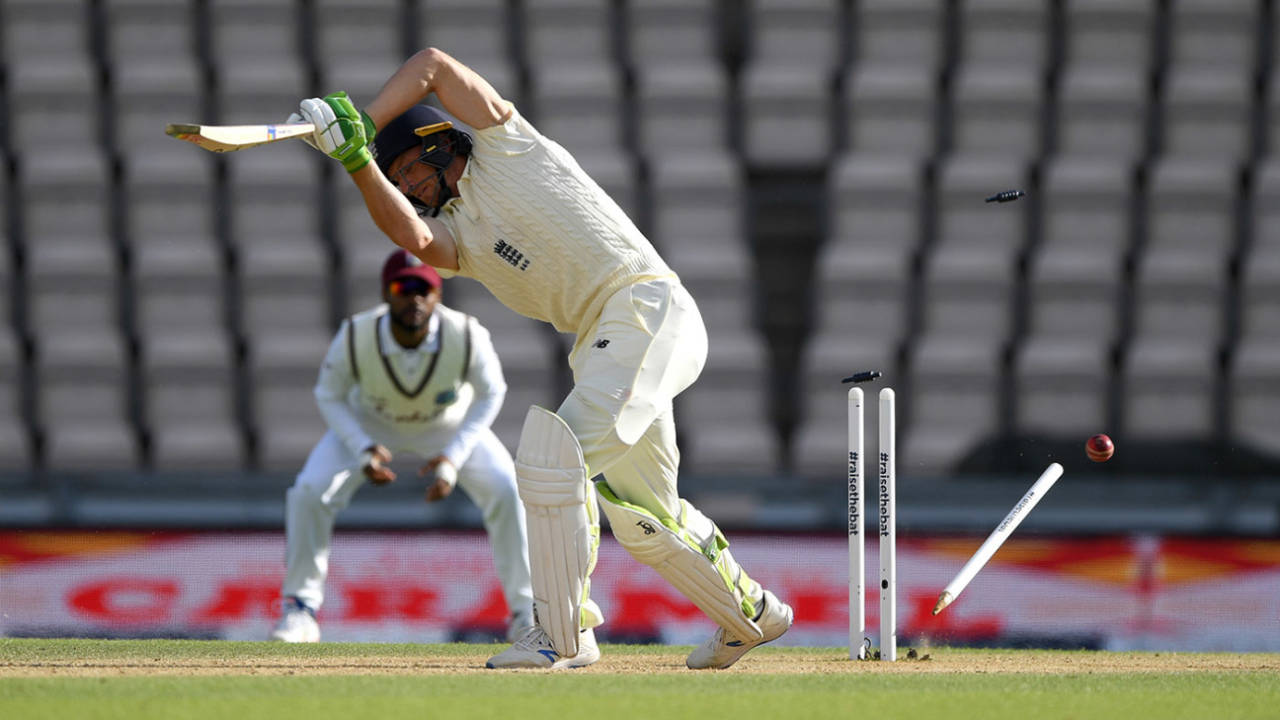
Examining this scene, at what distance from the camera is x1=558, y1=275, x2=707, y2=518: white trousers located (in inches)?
157

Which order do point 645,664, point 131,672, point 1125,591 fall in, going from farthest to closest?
point 1125,591
point 645,664
point 131,672

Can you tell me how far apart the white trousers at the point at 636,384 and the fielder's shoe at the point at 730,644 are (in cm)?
42

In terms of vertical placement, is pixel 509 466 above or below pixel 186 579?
above

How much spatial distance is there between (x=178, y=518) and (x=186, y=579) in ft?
1.70

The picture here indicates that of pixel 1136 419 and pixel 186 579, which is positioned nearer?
pixel 186 579

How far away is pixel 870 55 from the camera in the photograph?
35.6ft

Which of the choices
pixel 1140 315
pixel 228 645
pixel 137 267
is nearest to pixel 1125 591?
pixel 1140 315

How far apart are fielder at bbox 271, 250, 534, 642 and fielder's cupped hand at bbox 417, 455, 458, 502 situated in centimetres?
1

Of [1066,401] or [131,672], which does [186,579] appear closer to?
[131,672]

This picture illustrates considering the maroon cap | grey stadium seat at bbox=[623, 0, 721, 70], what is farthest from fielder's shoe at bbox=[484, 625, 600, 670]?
grey stadium seat at bbox=[623, 0, 721, 70]

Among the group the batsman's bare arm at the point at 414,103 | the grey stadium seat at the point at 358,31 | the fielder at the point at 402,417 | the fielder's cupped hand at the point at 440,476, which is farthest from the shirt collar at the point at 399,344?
the grey stadium seat at the point at 358,31

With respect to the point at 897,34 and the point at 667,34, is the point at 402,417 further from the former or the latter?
the point at 897,34

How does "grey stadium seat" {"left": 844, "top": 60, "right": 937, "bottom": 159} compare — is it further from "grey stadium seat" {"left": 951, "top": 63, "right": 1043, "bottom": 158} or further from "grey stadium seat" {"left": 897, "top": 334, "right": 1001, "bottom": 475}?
"grey stadium seat" {"left": 897, "top": 334, "right": 1001, "bottom": 475}

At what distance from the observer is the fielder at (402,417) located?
20.3 ft
